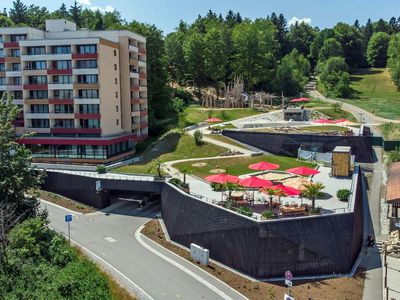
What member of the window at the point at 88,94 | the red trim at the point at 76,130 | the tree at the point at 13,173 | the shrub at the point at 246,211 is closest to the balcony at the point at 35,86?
the window at the point at 88,94

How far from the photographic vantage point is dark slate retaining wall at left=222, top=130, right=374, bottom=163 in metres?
54.4

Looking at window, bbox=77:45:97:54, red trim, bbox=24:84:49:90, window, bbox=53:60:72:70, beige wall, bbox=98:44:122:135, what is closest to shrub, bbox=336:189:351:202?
beige wall, bbox=98:44:122:135

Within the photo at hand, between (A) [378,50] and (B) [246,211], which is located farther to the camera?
(A) [378,50]

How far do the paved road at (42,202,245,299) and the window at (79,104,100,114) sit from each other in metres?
18.0

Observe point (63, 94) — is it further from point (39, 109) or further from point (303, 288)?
point (303, 288)

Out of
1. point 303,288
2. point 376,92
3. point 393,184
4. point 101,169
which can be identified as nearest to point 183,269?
point 303,288

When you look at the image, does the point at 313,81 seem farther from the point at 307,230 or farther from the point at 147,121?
the point at 307,230

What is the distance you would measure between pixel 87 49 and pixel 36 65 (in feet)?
28.8

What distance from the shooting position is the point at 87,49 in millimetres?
59469

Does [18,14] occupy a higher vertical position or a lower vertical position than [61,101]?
higher

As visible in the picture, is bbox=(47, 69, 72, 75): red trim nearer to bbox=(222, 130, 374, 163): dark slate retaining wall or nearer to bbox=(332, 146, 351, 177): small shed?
bbox=(222, 130, 374, 163): dark slate retaining wall

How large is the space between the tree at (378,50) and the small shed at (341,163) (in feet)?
402

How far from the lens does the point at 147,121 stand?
242ft

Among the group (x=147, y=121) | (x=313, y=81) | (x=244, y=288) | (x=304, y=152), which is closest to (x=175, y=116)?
(x=147, y=121)
